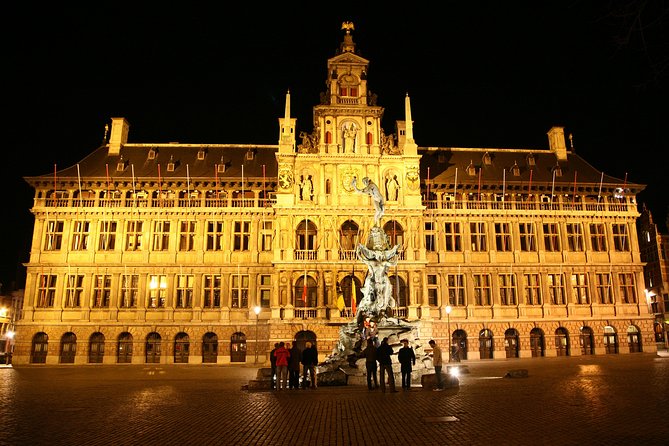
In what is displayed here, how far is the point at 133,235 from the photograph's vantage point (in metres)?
41.4

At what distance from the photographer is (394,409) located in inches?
472

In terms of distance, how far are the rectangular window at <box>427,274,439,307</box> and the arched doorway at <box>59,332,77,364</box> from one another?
27.0m

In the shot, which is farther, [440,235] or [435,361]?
[440,235]

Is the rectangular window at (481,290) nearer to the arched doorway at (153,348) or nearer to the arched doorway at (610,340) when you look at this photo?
the arched doorway at (610,340)

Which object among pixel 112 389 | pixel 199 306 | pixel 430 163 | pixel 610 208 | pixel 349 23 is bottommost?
pixel 112 389

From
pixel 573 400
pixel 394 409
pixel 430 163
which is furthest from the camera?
pixel 430 163

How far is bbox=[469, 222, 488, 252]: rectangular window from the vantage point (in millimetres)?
42906

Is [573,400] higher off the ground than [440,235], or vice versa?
[440,235]

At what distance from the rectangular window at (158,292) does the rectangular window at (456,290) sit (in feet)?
72.2

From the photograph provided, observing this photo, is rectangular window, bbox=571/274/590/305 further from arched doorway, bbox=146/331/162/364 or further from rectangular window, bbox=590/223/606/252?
arched doorway, bbox=146/331/162/364

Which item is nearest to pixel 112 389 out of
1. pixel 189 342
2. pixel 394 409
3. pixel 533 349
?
pixel 394 409

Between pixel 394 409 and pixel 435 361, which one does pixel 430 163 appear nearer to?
pixel 435 361

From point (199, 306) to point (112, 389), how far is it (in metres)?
22.5

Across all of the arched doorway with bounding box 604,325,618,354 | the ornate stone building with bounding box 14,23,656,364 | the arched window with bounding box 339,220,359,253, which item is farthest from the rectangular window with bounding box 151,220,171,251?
the arched doorway with bounding box 604,325,618,354
